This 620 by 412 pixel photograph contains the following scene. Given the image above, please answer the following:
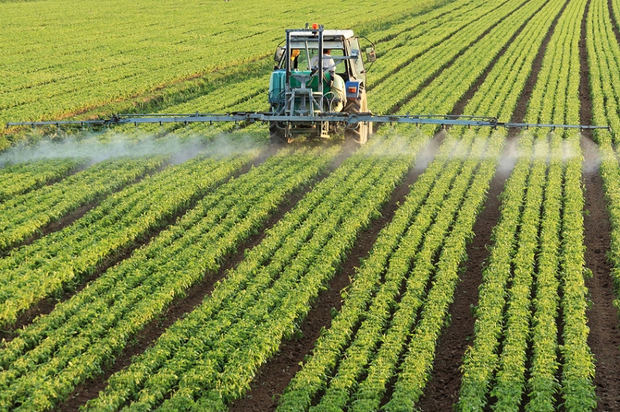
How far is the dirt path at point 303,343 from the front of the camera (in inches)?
355

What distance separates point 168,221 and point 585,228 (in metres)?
8.44

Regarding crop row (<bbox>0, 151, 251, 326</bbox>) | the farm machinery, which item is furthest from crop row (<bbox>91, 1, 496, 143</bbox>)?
crop row (<bbox>0, 151, 251, 326</bbox>)

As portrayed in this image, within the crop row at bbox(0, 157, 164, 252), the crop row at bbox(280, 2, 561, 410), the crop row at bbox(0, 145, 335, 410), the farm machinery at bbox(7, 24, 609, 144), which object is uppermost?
the farm machinery at bbox(7, 24, 609, 144)

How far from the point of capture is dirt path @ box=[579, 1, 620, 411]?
9.23 metres

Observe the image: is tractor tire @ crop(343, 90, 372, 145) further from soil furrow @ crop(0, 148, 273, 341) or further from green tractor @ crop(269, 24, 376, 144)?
soil furrow @ crop(0, 148, 273, 341)

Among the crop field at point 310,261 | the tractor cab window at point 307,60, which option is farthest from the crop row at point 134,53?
the tractor cab window at point 307,60

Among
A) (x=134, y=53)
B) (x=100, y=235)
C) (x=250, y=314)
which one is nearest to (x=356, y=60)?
(x=100, y=235)

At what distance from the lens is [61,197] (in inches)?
616

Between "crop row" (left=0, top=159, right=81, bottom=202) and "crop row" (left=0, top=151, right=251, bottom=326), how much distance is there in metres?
2.38

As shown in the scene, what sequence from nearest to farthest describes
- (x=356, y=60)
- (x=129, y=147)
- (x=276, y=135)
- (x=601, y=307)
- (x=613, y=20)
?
(x=601, y=307) → (x=276, y=135) → (x=129, y=147) → (x=356, y=60) → (x=613, y=20)

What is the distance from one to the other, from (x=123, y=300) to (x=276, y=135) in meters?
9.68

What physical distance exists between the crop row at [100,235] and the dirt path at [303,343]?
3884 millimetres

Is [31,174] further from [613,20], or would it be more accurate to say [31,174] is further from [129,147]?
[613,20]

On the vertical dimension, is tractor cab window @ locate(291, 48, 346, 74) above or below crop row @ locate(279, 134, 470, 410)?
above
